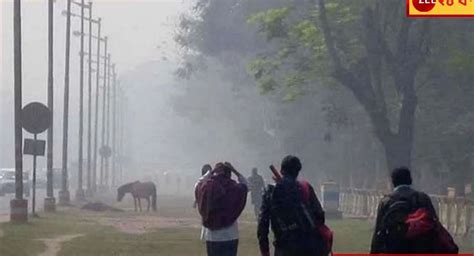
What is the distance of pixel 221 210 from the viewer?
1844cm

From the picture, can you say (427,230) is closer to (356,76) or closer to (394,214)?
(394,214)

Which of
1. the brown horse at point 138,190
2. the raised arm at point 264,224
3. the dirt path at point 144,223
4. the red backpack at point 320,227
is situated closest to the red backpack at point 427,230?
the red backpack at point 320,227

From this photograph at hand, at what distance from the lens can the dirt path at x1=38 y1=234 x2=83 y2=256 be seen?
97.9 feet

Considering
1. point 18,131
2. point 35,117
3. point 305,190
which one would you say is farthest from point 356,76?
point 305,190

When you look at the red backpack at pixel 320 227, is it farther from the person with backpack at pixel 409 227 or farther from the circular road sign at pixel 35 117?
the circular road sign at pixel 35 117

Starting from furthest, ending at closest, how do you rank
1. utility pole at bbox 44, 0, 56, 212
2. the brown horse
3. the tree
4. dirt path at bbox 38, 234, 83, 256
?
1. the brown horse
2. utility pole at bbox 44, 0, 56, 212
3. the tree
4. dirt path at bbox 38, 234, 83, 256

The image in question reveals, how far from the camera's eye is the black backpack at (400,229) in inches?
566

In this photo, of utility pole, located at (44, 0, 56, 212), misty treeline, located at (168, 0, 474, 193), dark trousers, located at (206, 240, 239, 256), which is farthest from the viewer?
utility pole, located at (44, 0, 56, 212)

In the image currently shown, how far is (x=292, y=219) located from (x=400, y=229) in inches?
48.3

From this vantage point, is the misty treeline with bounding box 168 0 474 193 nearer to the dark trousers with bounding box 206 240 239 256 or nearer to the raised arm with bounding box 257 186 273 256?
the dark trousers with bounding box 206 240 239 256

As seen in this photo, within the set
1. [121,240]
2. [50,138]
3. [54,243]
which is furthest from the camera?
[50,138]

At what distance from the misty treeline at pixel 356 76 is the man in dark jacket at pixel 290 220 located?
25467 mm

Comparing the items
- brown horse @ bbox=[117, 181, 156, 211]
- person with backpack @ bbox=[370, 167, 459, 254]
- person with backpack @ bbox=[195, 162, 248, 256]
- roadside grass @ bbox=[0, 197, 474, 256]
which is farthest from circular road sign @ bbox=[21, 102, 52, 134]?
person with backpack @ bbox=[370, 167, 459, 254]

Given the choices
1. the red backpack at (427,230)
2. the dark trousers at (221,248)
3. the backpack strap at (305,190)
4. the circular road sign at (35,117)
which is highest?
the circular road sign at (35,117)
